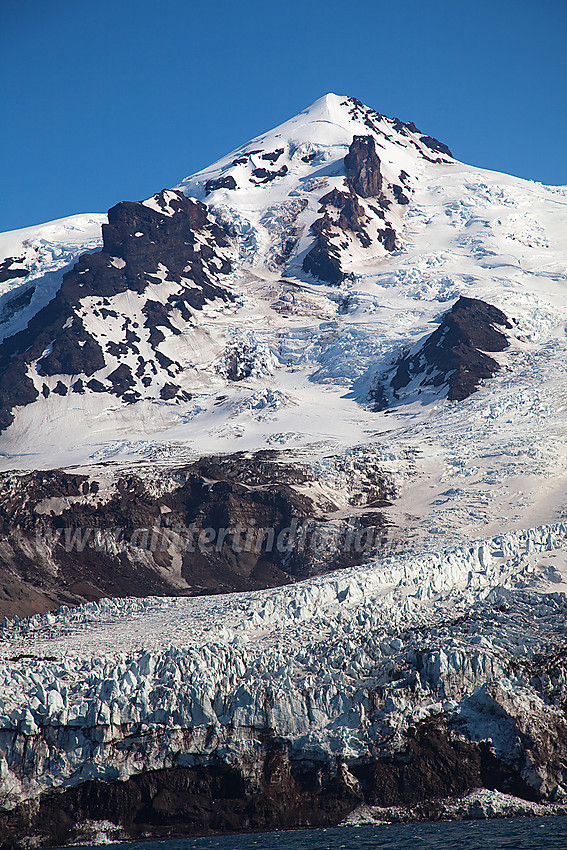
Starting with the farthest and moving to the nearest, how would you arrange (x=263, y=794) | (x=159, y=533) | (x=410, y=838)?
(x=159, y=533), (x=263, y=794), (x=410, y=838)

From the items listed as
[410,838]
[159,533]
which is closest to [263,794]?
[410,838]

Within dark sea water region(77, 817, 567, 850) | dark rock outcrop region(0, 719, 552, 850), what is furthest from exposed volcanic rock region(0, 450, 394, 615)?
dark sea water region(77, 817, 567, 850)

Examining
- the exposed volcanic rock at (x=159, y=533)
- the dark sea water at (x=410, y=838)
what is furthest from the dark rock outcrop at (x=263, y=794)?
the exposed volcanic rock at (x=159, y=533)

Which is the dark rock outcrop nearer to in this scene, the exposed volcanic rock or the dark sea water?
the dark sea water

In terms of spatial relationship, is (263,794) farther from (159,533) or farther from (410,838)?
(159,533)

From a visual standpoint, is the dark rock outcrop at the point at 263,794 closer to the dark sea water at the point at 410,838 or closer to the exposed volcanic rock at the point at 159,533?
the dark sea water at the point at 410,838
